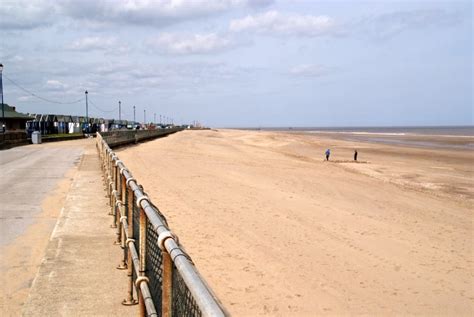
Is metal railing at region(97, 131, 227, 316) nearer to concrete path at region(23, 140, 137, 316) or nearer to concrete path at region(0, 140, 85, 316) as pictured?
concrete path at region(23, 140, 137, 316)

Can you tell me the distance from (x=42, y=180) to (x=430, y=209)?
38.2 ft

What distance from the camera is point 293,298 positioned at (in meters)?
6.73

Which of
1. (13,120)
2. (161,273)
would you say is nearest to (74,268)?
(161,273)

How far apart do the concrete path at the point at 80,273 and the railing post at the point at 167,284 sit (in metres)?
1.86

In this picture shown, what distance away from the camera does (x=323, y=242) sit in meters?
9.70

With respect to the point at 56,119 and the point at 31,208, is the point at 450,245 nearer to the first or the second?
the point at 31,208

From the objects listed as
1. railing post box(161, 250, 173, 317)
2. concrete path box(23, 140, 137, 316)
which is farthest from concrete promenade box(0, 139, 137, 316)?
railing post box(161, 250, 173, 317)

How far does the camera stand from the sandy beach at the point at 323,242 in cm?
688

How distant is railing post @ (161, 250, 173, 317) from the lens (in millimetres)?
2514

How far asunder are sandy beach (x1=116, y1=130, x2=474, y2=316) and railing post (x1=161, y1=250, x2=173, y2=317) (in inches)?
149

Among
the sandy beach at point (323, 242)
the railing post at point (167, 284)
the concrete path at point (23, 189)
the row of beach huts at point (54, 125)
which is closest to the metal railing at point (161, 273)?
the railing post at point (167, 284)

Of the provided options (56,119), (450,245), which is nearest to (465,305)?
(450,245)

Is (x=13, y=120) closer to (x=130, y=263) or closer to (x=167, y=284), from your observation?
(x=130, y=263)

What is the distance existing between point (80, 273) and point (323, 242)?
224 inches
